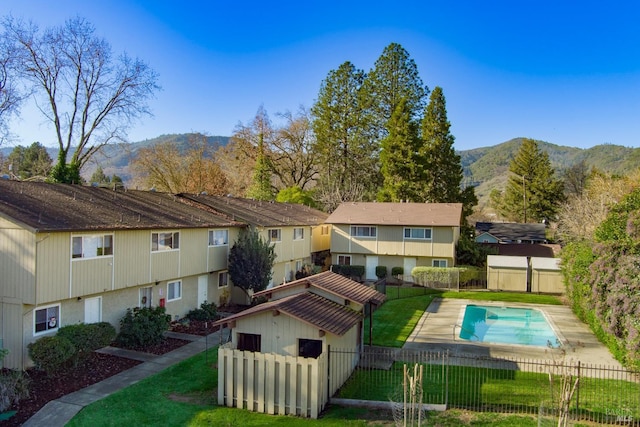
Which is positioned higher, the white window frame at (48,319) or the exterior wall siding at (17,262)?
the exterior wall siding at (17,262)

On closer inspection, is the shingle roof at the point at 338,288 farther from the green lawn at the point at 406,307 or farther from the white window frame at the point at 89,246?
the white window frame at the point at 89,246

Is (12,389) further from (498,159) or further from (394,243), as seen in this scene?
(498,159)

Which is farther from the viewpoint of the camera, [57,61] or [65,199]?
[57,61]

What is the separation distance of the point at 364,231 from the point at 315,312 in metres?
26.0

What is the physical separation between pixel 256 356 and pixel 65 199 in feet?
38.3

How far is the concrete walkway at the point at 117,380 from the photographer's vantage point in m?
12.0

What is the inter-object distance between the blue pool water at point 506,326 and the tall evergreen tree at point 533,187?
38217mm

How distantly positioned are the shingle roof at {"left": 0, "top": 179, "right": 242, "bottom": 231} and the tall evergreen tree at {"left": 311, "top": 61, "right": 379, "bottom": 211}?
2876 cm

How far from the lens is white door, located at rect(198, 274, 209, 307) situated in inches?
974

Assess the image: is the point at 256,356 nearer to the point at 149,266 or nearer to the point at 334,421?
the point at 334,421

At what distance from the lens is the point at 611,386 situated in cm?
1451

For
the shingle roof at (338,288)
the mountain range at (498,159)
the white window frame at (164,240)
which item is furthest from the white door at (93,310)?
the mountain range at (498,159)

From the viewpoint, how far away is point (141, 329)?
60.1 ft

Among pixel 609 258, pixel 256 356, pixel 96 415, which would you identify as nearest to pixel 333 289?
pixel 256 356
